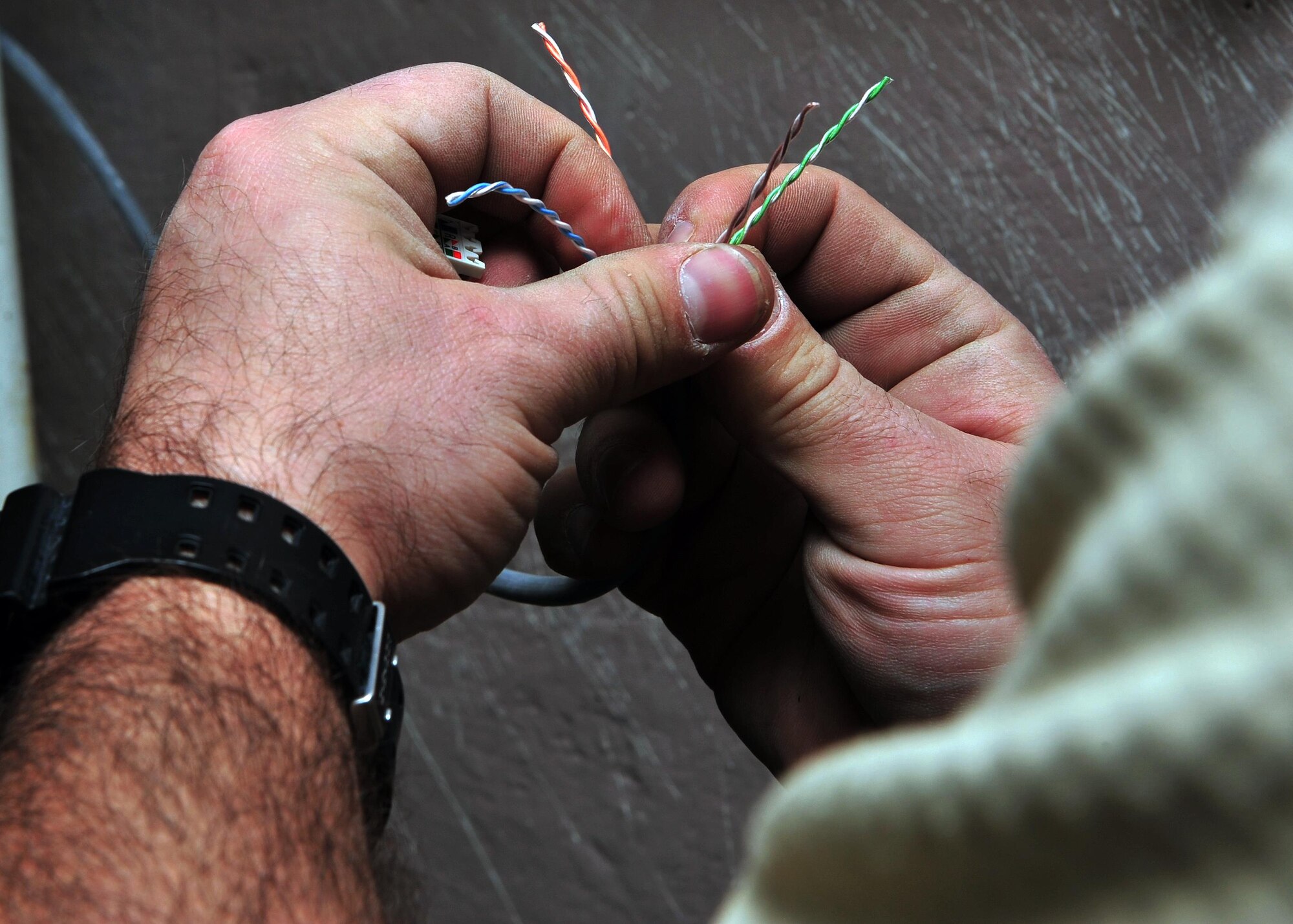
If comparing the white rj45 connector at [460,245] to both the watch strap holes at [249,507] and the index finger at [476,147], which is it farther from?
the watch strap holes at [249,507]

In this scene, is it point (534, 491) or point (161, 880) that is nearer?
point (161, 880)

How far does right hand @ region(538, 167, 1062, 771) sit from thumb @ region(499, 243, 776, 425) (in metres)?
0.03

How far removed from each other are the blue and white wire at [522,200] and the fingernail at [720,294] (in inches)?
4.7

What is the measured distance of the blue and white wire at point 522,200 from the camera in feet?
1.85

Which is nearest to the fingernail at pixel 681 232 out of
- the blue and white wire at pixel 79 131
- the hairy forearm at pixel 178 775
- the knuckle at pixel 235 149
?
the knuckle at pixel 235 149

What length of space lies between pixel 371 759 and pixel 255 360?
0.20 metres

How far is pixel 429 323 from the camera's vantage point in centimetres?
48

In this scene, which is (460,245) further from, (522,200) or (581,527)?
(581,527)

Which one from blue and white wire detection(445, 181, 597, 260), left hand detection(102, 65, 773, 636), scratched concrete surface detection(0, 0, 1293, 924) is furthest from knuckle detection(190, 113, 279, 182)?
scratched concrete surface detection(0, 0, 1293, 924)

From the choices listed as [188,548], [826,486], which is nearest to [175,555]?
[188,548]

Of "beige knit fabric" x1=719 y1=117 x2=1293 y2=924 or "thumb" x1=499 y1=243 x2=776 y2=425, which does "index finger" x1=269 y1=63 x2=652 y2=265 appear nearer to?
"thumb" x1=499 y1=243 x2=776 y2=425

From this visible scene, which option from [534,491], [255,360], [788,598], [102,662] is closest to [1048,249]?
[788,598]

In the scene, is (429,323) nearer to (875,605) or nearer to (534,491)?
(534,491)

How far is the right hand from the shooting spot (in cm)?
55
